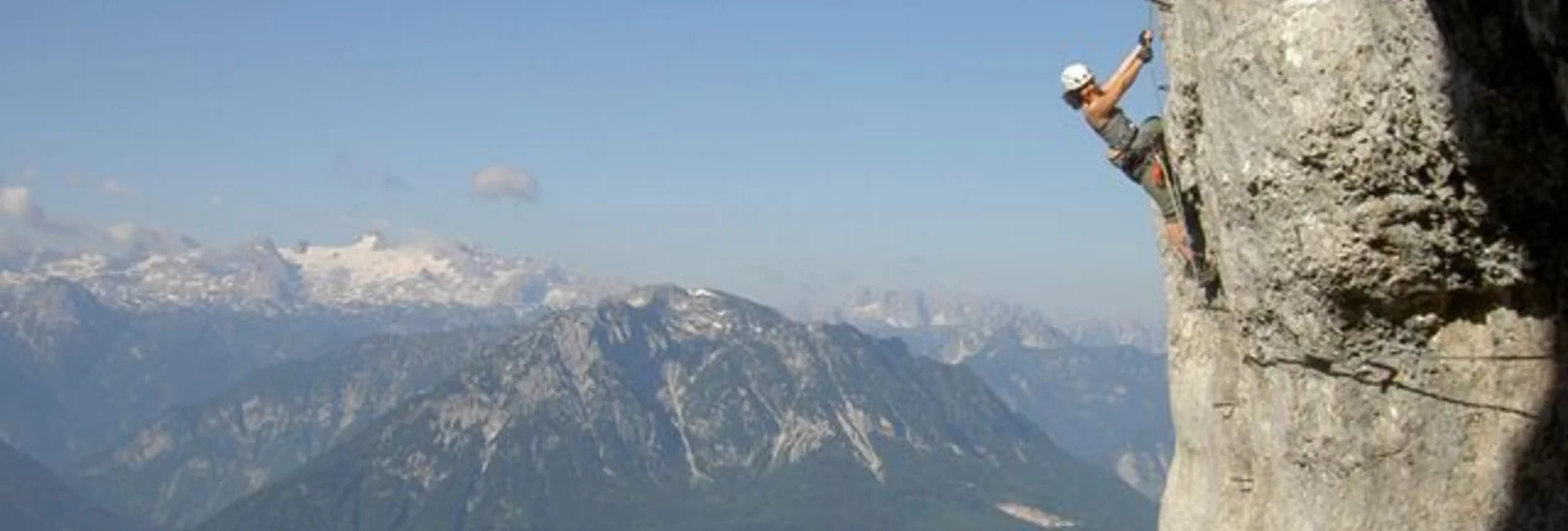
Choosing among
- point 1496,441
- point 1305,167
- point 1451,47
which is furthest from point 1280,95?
Answer: point 1496,441

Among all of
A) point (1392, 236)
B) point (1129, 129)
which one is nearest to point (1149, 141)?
point (1129, 129)

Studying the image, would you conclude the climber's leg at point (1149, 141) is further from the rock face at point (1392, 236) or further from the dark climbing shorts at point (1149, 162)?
the rock face at point (1392, 236)

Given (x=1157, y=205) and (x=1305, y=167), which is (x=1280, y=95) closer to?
(x=1305, y=167)

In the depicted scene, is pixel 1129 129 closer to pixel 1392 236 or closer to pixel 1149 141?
pixel 1149 141

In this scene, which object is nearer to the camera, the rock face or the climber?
the rock face

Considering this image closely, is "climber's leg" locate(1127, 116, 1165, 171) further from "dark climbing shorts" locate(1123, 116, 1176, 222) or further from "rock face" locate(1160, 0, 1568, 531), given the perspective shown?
"rock face" locate(1160, 0, 1568, 531)
